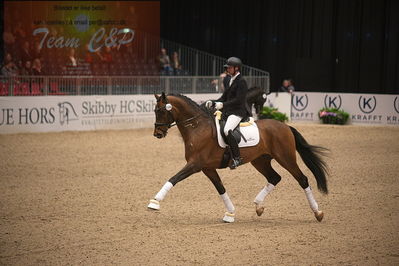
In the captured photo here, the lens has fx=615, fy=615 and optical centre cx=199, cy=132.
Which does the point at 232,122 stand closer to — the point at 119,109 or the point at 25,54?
the point at 119,109

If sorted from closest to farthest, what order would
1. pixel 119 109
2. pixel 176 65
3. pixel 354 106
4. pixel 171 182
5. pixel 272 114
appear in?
pixel 171 182 → pixel 119 109 → pixel 354 106 → pixel 272 114 → pixel 176 65

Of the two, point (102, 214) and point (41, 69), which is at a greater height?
point (41, 69)

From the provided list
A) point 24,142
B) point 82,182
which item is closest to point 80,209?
point 82,182

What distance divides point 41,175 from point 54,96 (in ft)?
22.3

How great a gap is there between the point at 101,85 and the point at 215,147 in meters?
11.5

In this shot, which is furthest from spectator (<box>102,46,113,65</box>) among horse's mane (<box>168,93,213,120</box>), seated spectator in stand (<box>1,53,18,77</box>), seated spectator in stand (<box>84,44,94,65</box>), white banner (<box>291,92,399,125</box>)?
horse's mane (<box>168,93,213,120</box>)

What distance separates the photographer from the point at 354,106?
70.4ft

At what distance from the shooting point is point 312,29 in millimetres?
25484

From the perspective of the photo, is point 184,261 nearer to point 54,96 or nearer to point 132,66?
point 54,96

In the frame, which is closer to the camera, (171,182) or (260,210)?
(171,182)

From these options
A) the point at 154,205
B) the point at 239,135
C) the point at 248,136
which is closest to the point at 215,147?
the point at 239,135

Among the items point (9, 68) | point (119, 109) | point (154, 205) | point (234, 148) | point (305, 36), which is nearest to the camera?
point (154, 205)

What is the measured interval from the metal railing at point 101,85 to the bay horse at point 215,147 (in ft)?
33.8

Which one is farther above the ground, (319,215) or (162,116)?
(162,116)
